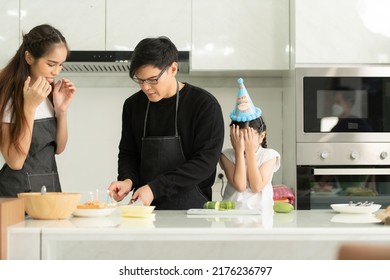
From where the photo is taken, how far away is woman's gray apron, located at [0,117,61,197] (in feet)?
7.11

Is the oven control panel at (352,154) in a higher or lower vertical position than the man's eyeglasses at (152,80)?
lower

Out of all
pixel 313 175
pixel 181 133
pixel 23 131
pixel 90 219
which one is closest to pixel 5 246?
pixel 90 219

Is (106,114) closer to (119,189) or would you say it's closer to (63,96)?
(63,96)

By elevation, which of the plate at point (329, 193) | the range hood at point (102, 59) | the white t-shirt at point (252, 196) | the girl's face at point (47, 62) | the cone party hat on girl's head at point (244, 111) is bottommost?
the plate at point (329, 193)

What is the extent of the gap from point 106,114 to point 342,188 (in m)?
1.52

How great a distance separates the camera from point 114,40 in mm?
3404

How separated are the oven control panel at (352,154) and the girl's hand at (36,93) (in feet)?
5.40

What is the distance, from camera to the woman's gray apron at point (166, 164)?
87.5 inches

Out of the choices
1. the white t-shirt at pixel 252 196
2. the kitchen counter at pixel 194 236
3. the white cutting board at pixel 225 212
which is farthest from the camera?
the white t-shirt at pixel 252 196

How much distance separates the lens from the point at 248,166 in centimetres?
235

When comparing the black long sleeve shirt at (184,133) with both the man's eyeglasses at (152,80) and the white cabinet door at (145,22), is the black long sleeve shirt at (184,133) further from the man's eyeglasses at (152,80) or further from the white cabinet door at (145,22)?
the white cabinet door at (145,22)

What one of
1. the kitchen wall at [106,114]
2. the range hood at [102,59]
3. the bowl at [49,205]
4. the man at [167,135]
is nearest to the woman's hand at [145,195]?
the man at [167,135]

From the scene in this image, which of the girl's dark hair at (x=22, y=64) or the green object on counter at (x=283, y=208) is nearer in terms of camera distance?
the green object on counter at (x=283, y=208)

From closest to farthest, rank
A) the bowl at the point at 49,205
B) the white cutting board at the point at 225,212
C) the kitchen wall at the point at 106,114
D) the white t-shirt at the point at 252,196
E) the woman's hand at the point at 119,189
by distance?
the bowl at the point at 49,205, the white cutting board at the point at 225,212, the woman's hand at the point at 119,189, the white t-shirt at the point at 252,196, the kitchen wall at the point at 106,114
